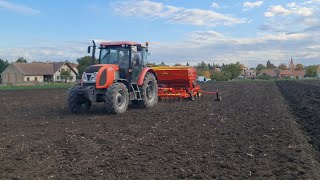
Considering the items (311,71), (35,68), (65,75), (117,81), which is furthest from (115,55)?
(311,71)

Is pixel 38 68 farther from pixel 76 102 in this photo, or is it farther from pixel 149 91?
pixel 76 102

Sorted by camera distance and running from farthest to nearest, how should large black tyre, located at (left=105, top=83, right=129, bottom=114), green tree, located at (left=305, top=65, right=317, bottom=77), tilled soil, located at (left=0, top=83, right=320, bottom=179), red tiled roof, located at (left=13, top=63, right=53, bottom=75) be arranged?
green tree, located at (left=305, top=65, right=317, bottom=77) → red tiled roof, located at (left=13, top=63, right=53, bottom=75) → large black tyre, located at (left=105, top=83, right=129, bottom=114) → tilled soil, located at (left=0, top=83, right=320, bottom=179)

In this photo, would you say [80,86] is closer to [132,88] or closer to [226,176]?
[132,88]

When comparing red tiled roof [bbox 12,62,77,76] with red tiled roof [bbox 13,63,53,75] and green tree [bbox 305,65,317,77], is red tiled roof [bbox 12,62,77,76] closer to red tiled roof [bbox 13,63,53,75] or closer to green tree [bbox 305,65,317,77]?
red tiled roof [bbox 13,63,53,75]

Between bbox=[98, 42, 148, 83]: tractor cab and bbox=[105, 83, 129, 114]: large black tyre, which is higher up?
bbox=[98, 42, 148, 83]: tractor cab

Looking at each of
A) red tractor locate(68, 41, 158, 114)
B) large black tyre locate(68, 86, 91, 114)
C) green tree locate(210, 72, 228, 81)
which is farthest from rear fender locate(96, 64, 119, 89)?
green tree locate(210, 72, 228, 81)

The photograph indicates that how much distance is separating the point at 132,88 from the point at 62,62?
7343 cm

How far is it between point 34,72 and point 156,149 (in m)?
77.3

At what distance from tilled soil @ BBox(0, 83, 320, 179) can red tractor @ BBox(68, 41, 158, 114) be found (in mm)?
1395

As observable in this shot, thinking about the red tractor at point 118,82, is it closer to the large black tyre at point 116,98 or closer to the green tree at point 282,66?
the large black tyre at point 116,98

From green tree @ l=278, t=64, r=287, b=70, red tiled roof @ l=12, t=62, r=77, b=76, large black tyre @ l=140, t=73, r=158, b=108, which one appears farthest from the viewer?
green tree @ l=278, t=64, r=287, b=70

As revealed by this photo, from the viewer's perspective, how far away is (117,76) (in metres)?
13.7

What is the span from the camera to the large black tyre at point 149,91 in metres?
14.5

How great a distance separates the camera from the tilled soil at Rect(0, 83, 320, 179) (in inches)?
229
